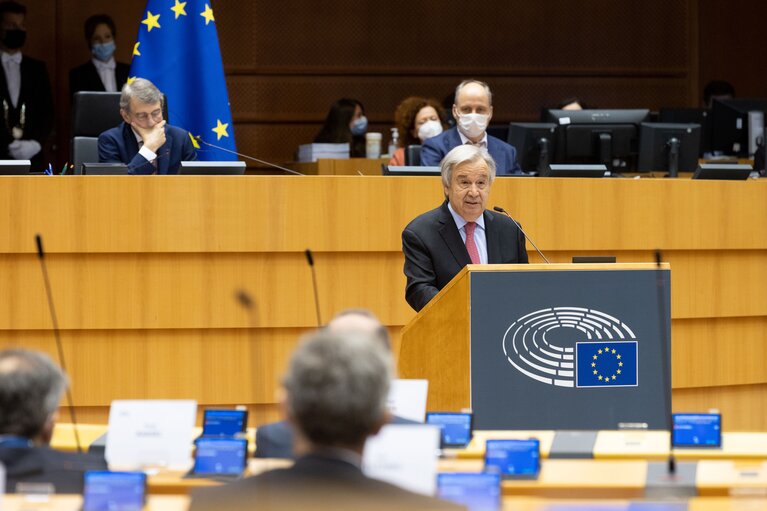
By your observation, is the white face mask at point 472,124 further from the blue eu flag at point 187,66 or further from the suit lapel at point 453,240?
the blue eu flag at point 187,66

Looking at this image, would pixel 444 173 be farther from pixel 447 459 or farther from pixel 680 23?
pixel 680 23

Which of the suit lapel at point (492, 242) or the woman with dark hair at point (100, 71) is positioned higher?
the woman with dark hair at point (100, 71)

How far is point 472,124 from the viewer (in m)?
5.86

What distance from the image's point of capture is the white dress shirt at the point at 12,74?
822 centimetres

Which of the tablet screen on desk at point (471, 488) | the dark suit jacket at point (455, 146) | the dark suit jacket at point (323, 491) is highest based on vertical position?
the dark suit jacket at point (455, 146)

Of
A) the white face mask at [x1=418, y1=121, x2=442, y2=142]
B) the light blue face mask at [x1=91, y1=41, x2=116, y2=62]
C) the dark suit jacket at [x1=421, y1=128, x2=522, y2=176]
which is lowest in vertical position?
the dark suit jacket at [x1=421, y1=128, x2=522, y2=176]

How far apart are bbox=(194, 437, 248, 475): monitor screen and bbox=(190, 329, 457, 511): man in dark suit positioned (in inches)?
31.0

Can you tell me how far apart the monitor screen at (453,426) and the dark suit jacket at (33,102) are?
5613 millimetres

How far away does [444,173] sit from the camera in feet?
15.6

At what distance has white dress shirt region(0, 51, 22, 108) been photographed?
27.0 feet

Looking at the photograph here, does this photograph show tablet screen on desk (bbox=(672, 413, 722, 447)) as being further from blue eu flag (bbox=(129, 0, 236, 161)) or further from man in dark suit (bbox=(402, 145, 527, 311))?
blue eu flag (bbox=(129, 0, 236, 161))

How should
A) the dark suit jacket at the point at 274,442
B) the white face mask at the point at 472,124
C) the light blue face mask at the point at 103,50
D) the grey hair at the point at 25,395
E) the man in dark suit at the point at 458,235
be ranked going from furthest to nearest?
the light blue face mask at the point at 103,50 < the white face mask at the point at 472,124 < the man in dark suit at the point at 458,235 < the dark suit jacket at the point at 274,442 < the grey hair at the point at 25,395

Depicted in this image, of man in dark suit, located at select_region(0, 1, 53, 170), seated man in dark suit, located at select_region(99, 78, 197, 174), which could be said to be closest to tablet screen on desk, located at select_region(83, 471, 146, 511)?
seated man in dark suit, located at select_region(99, 78, 197, 174)

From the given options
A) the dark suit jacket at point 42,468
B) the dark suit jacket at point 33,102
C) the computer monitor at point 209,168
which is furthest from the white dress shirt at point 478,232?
the dark suit jacket at point 33,102
